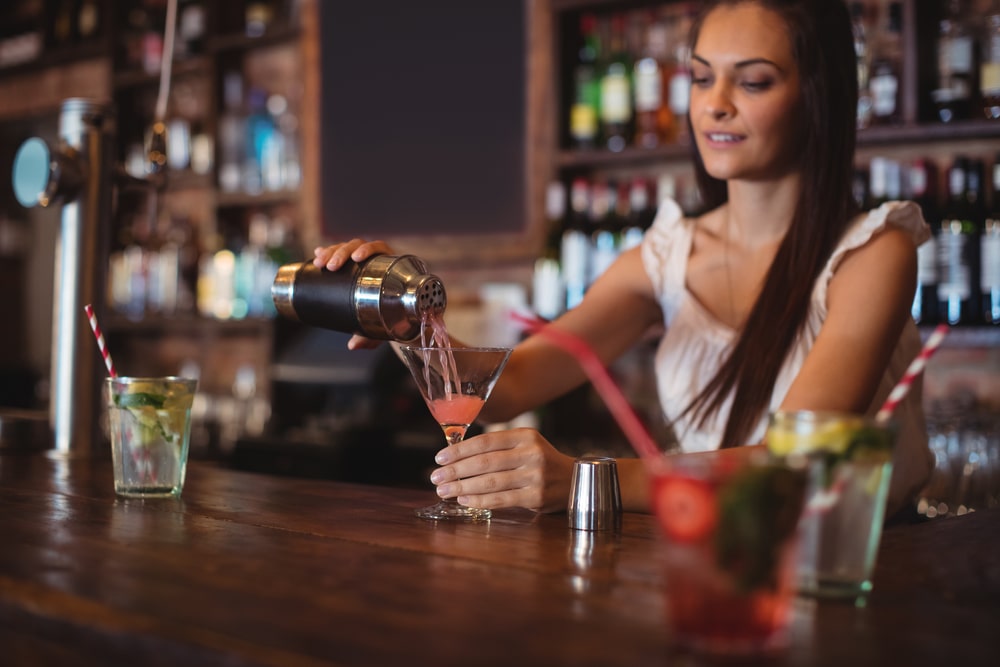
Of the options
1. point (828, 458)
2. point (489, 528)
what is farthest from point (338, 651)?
point (489, 528)

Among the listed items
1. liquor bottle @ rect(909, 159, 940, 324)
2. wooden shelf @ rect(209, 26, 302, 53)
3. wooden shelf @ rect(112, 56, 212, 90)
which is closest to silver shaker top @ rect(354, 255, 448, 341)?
liquor bottle @ rect(909, 159, 940, 324)

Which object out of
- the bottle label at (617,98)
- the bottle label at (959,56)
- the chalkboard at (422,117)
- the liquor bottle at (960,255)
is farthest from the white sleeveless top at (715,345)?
the chalkboard at (422,117)

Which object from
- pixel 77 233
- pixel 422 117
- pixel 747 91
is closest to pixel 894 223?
pixel 747 91

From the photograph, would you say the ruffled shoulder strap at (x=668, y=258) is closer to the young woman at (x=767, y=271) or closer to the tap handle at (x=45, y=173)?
the young woman at (x=767, y=271)

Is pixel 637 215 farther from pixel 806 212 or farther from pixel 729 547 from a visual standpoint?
pixel 729 547

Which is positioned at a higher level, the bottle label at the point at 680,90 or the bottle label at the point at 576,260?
the bottle label at the point at 680,90

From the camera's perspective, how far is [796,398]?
146cm

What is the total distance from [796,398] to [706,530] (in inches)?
34.0

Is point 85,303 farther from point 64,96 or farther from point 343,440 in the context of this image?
point 64,96

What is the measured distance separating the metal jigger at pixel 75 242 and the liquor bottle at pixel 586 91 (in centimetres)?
155

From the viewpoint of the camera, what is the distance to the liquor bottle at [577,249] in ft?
9.60

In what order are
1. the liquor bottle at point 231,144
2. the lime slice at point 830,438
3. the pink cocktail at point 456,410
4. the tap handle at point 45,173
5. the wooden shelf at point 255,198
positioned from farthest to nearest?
1. the liquor bottle at point 231,144
2. the wooden shelf at point 255,198
3. the tap handle at point 45,173
4. the pink cocktail at point 456,410
5. the lime slice at point 830,438

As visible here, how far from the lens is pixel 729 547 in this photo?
2.11 feet

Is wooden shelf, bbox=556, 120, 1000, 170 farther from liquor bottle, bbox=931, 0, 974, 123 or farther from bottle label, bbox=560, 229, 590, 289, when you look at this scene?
bottle label, bbox=560, 229, 590, 289
